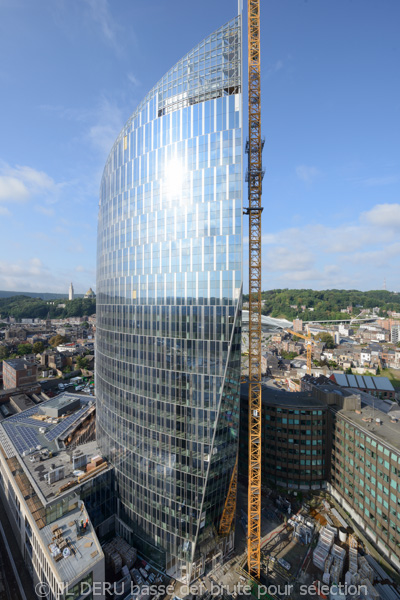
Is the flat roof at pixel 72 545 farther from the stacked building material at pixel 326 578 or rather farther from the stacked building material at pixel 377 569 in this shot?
the stacked building material at pixel 377 569

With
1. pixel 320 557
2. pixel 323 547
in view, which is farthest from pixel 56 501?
pixel 323 547

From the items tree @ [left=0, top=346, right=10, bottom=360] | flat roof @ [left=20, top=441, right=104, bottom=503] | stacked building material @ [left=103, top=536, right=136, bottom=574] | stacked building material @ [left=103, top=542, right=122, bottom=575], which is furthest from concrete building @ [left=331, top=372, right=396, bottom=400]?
tree @ [left=0, top=346, right=10, bottom=360]

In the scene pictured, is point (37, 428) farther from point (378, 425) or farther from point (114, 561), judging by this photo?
point (378, 425)

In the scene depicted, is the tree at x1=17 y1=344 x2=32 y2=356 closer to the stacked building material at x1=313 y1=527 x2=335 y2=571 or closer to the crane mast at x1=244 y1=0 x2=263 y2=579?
the crane mast at x1=244 y1=0 x2=263 y2=579

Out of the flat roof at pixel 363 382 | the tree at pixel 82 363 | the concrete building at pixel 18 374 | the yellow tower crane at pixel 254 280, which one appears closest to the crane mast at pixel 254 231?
the yellow tower crane at pixel 254 280

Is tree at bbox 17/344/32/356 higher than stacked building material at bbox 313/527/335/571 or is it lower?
higher

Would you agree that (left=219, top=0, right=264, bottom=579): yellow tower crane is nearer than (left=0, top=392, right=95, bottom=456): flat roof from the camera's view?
Yes
